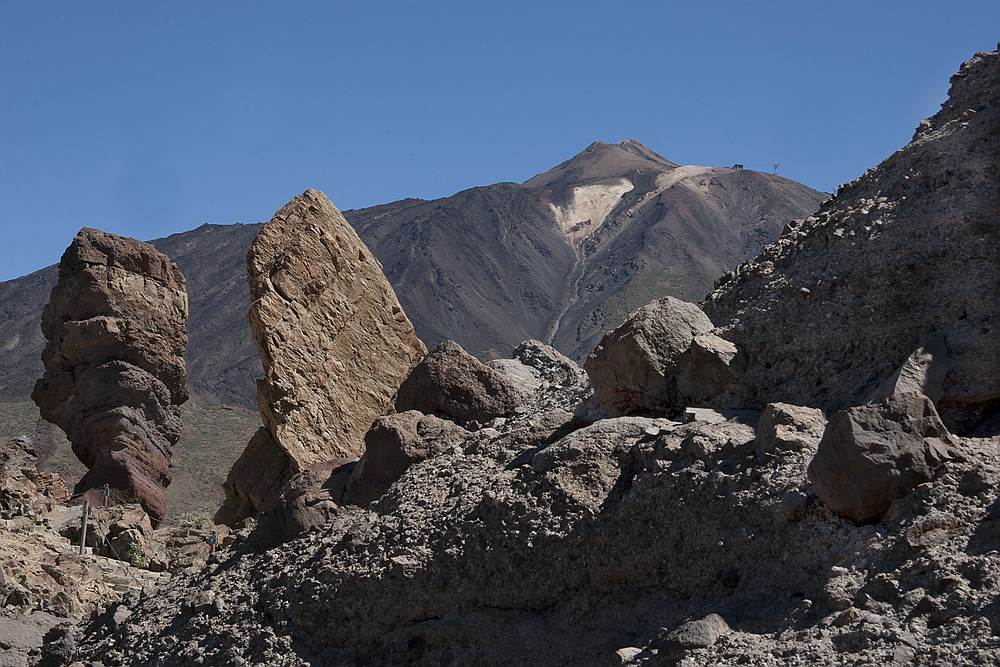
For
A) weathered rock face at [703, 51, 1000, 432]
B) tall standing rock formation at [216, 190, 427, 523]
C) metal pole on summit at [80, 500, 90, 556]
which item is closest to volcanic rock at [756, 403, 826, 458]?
weathered rock face at [703, 51, 1000, 432]

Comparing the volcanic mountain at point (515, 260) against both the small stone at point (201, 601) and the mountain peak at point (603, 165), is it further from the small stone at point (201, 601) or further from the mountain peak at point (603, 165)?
the small stone at point (201, 601)

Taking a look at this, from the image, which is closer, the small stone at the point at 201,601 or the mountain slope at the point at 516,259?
the small stone at the point at 201,601

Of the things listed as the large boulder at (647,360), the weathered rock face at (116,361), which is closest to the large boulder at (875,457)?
the large boulder at (647,360)

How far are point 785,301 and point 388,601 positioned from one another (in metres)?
3.14

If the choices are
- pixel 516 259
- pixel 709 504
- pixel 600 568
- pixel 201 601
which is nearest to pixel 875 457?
pixel 709 504

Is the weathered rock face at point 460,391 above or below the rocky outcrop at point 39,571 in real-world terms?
below

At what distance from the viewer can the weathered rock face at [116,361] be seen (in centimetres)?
1995

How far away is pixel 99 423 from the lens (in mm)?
20094

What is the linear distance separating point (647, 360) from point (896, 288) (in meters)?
1.64

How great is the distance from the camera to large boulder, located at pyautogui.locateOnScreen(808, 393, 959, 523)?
6.22 m

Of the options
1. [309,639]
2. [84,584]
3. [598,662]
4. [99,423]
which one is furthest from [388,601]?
[99,423]

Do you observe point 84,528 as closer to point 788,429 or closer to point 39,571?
point 39,571

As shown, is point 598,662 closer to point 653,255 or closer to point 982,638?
point 982,638

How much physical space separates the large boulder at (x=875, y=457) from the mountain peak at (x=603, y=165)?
116 metres
